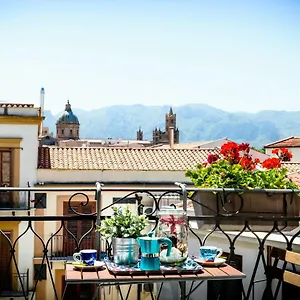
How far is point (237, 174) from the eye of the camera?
3230 millimetres

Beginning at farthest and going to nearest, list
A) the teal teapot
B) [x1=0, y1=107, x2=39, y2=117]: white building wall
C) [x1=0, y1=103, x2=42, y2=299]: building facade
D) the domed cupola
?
the domed cupola < [x1=0, y1=107, x2=39, y2=117]: white building wall < [x1=0, y1=103, x2=42, y2=299]: building facade < the teal teapot

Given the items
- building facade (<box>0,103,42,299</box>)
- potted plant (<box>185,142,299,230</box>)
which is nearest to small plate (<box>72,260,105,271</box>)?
potted plant (<box>185,142,299,230</box>)

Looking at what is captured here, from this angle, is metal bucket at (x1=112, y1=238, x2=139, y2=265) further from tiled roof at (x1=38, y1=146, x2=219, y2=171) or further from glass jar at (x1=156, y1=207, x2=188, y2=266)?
tiled roof at (x1=38, y1=146, x2=219, y2=171)

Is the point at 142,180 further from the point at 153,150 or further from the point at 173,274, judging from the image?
the point at 173,274

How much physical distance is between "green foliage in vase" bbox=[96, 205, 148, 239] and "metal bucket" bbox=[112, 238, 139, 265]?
0.09 feet

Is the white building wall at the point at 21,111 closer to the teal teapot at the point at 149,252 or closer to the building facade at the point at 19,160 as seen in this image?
the building facade at the point at 19,160

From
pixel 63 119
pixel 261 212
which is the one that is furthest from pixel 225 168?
pixel 63 119

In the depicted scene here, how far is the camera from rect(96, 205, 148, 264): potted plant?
2.72 meters

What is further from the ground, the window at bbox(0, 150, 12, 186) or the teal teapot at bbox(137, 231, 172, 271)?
the window at bbox(0, 150, 12, 186)

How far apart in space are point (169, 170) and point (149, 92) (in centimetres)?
10576

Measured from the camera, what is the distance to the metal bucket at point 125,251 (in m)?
2.71

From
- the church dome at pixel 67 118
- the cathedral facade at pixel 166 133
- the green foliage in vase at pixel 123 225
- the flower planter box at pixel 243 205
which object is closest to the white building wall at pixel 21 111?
the flower planter box at pixel 243 205

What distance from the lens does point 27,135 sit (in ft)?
57.8

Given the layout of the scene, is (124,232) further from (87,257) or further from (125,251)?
(87,257)
